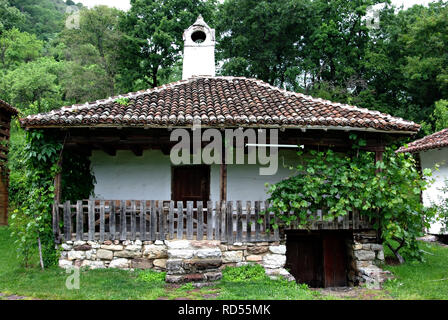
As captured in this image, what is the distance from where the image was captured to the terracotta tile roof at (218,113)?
638cm

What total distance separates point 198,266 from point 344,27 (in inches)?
814

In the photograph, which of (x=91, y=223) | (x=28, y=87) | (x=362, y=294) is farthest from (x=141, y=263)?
(x=28, y=87)

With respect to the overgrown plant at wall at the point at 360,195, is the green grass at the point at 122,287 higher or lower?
lower

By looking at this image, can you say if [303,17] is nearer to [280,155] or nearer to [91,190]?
[280,155]

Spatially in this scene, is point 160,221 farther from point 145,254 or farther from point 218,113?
point 218,113

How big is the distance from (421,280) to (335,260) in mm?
1967

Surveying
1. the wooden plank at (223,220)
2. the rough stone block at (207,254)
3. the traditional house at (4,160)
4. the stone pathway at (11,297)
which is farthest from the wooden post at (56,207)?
the traditional house at (4,160)

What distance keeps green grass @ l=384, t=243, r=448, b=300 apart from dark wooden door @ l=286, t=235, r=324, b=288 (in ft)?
5.66

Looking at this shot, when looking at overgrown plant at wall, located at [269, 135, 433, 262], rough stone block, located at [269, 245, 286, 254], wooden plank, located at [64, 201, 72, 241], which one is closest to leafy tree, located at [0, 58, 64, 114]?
wooden plank, located at [64, 201, 72, 241]

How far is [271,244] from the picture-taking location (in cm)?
681

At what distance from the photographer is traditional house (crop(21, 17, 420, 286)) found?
6430 millimetres

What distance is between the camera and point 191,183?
854 centimetres

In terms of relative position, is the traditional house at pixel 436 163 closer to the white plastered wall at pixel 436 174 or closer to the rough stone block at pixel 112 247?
the white plastered wall at pixel 436 174

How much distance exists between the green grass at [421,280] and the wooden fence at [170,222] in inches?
59.1
